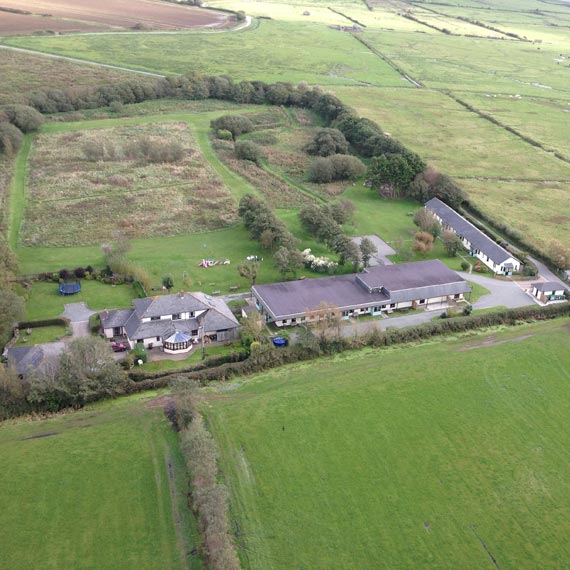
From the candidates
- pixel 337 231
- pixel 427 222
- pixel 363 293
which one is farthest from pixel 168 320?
pixel 427 222

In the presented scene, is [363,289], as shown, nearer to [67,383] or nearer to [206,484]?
[206,484]

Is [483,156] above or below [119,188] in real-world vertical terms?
above

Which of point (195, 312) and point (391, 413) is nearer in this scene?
point (391, 413)

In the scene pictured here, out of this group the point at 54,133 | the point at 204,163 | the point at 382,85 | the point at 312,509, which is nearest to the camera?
the point at 312,509

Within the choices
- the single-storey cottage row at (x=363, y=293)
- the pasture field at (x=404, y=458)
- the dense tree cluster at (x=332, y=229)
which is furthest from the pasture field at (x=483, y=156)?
the pasture field at (x=404, y=458)

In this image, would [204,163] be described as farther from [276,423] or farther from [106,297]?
[276,423]

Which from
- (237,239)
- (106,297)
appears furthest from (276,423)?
(237,239)

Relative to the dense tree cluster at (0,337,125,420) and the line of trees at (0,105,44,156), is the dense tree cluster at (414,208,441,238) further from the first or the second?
the line of trees at (0,105,44,156)

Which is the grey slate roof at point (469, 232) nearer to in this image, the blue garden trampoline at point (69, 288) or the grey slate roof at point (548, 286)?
the grey slate roof at point (548, 286)
